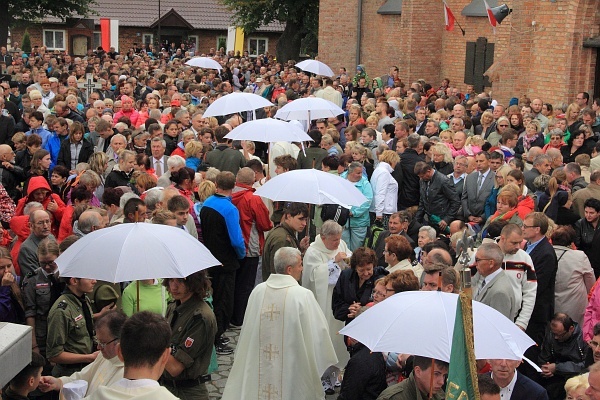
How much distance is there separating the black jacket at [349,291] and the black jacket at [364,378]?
1355 millimetres

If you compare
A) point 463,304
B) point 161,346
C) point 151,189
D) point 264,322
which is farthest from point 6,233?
point 463,304

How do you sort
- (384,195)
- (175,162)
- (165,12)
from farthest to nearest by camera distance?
1. (165,12)
2. (384,195)
3. (175,162)

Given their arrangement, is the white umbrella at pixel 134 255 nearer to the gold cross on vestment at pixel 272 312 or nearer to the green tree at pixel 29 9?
the gold cross on vestment at pixel 272 312

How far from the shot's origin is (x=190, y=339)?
6398 mm

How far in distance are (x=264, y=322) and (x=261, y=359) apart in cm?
30

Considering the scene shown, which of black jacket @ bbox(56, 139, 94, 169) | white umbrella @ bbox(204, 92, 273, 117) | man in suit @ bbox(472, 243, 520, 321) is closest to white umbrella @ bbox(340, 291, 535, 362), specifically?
man in suit @ bbox(472, 243, 520, 321)

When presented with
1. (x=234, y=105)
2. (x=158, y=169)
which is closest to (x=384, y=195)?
(x=158, y=169)

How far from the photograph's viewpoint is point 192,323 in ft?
21.1

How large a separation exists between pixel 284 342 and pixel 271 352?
13 cm

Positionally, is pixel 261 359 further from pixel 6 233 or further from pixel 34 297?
pixel 6 233

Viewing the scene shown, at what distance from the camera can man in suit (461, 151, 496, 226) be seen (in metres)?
11.7

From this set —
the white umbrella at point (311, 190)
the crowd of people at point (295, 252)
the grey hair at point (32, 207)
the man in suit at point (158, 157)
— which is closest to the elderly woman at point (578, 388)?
the crowd of people at point (295, 252)

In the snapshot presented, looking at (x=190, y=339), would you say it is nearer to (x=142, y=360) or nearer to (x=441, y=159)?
(x=142, y=360)

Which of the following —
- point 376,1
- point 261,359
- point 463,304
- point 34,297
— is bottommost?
point 261,359
